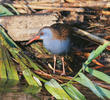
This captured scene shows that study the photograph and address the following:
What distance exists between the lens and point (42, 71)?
423 cm

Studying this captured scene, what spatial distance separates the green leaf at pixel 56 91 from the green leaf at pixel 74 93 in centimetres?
5

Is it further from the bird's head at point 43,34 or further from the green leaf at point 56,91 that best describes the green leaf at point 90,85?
the bird's head at point 43,34

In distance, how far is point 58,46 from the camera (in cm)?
488

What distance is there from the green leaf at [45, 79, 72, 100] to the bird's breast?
1.33 meters

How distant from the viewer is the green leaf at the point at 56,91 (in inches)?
124

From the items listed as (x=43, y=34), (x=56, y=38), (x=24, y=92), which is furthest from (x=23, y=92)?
(x=43, y=34)

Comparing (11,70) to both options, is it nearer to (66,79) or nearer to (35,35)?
(66,79)

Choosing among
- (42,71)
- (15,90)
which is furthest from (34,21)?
(15,90)

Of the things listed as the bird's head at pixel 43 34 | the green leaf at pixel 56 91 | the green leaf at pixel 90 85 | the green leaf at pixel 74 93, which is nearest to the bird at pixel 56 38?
the bird's head at pixel 43 34

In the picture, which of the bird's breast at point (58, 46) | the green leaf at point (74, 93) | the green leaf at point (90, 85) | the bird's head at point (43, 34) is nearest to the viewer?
the green leaf at point (90, 85)

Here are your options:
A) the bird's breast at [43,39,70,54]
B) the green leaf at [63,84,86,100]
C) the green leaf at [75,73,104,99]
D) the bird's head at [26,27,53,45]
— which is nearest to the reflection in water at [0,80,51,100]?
the green leaf at [63,84,86,100]

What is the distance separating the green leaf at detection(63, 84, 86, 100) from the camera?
3092 millimetres

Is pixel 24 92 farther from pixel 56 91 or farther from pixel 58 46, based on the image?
pixel 58 46

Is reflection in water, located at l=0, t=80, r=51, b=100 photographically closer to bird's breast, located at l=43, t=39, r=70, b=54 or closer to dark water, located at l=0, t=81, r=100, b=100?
dark water, located at l=0, t=81, r=100, b=100
